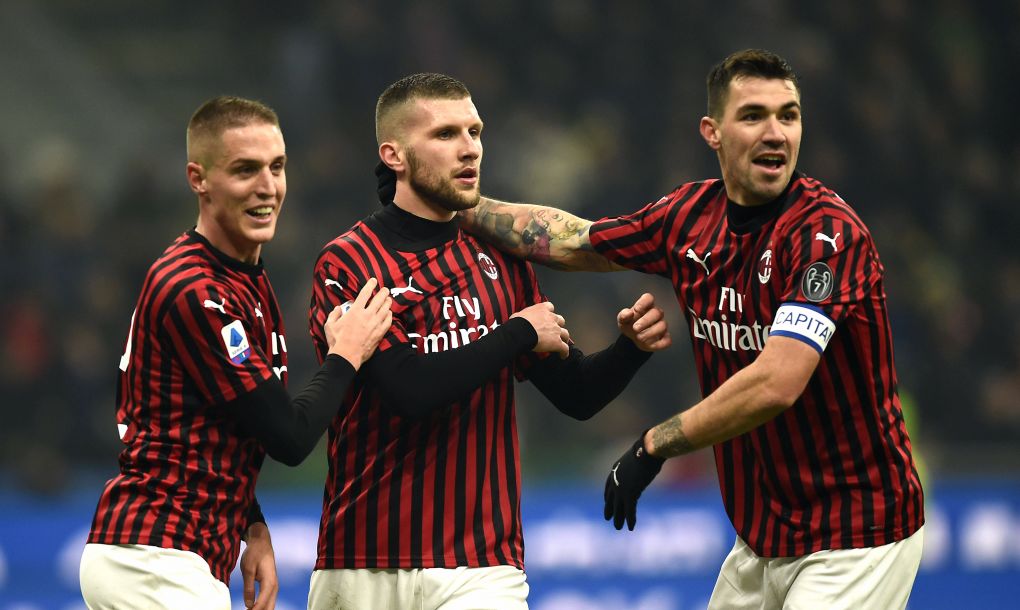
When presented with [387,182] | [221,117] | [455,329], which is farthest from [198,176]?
[455,329]

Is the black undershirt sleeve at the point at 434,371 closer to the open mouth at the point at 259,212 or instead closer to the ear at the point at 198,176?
the open mouth at the point at 259,212

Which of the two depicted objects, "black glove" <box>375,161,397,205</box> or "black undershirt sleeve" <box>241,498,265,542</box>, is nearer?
"black undershirt sleeve" <box>241,498,265,542</box>

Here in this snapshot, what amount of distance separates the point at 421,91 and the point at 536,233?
712mm

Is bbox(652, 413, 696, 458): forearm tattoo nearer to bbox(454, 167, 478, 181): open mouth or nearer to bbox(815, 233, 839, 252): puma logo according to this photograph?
bbox(815, 233, 839, 252): puma logo

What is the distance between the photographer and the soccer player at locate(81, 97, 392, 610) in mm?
3832

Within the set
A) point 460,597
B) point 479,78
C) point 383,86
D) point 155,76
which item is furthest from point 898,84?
point 460,597

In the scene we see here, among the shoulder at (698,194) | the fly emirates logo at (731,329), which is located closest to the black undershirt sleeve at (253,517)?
the fly emirates logo at (731,329)

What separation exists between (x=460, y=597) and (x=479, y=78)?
8319mm

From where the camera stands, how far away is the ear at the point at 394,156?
4.47 metres

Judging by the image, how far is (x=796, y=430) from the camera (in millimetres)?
4164

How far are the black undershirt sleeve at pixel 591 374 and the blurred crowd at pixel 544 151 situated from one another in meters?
4.47

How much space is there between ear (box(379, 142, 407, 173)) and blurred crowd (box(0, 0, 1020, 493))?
4844 millimetres

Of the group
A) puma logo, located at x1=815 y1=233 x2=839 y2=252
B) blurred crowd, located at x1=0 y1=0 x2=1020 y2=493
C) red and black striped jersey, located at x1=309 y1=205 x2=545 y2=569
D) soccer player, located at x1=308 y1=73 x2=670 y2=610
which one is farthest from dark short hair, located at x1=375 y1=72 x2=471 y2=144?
blurred crowd, located at x1=0 y1=0 x2=1020 y2=493

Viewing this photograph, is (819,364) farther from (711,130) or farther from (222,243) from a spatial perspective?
(222,243)
